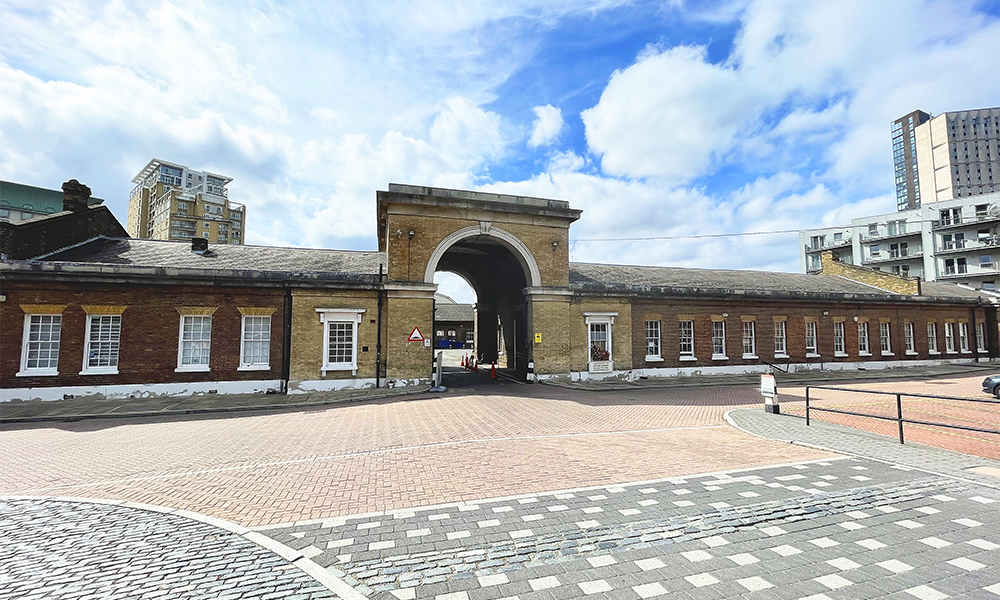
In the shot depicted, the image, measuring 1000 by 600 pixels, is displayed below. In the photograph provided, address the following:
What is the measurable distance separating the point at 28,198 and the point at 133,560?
87666mm

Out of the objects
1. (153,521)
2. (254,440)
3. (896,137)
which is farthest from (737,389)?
(896,137)

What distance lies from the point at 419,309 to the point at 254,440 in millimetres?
Answer: 9427

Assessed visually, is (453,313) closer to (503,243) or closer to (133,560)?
(503,243)

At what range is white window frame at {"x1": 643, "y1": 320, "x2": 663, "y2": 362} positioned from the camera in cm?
2167

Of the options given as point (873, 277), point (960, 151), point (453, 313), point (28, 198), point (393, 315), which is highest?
point (960, 151)

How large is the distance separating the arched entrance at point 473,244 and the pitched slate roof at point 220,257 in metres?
1.80

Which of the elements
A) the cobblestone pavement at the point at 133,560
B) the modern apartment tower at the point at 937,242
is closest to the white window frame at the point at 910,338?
the modern apartment tower at the point at 937,242

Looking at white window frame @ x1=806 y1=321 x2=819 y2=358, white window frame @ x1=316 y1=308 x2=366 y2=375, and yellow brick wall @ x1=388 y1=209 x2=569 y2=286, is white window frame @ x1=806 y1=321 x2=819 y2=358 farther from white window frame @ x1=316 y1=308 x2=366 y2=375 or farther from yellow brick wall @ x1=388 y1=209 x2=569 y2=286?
white window frame @ x1=316 y1=308 x2=366 y2=375

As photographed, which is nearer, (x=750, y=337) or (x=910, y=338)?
(x=750, y=337)

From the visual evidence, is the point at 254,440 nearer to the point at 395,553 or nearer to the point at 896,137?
the point at 395,553

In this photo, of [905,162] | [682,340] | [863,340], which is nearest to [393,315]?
[682,340]

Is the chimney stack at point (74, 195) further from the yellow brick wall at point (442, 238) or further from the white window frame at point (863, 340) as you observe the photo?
the white window frame at point (863, 340)

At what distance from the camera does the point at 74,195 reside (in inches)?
770

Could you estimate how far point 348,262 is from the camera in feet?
69.8
